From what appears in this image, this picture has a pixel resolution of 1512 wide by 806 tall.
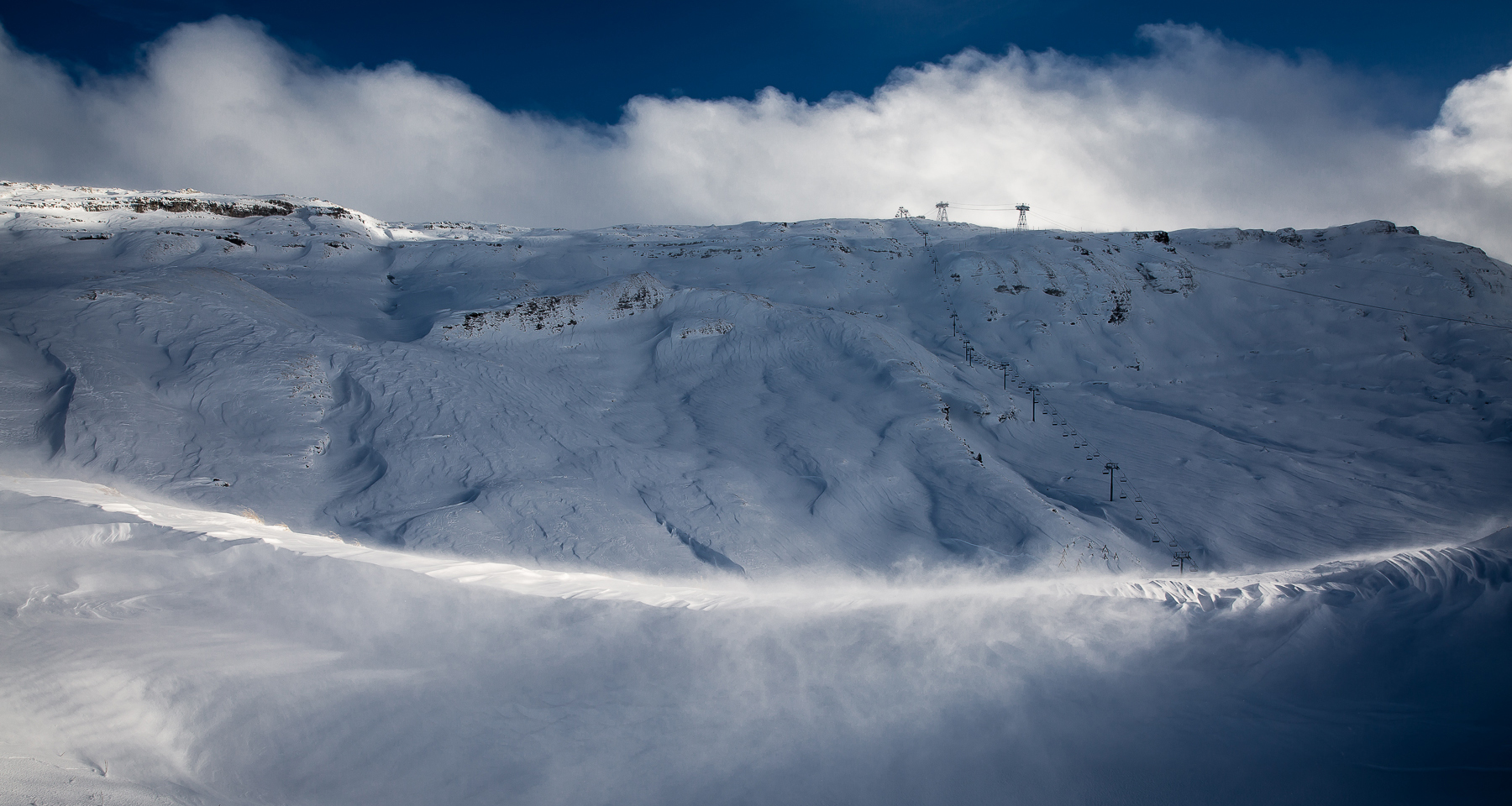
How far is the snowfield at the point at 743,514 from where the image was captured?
377cm

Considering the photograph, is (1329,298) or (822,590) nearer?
(822,590)

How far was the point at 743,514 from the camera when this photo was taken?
12062mm

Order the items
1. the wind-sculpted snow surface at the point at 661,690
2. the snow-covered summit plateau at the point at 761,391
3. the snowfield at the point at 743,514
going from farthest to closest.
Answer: the snow-covered summit plateau at the point at 761,391 → the snowfield at the point at 743,514 → the wind-sculpted snow surface at the point at 661,690

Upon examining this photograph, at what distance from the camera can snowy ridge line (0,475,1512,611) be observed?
4.67 metres

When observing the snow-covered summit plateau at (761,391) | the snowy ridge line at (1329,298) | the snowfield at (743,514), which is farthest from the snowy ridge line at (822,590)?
the snowy ridge line at (1329,298)

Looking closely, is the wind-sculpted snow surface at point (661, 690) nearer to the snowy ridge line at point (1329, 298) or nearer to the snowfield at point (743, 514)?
the snowfield at point (743, 514)

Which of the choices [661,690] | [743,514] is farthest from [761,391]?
[661,690]

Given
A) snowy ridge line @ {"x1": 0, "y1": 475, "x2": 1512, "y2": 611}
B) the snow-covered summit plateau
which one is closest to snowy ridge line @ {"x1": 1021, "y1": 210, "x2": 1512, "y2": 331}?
the snow-covered summit plateau

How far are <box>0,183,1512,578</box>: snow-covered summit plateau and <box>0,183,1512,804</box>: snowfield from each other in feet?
0.38

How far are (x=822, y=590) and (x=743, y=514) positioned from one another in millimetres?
6223

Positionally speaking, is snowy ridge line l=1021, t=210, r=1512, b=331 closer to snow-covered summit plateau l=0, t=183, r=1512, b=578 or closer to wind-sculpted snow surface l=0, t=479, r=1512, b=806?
snow-covered summit plateau l=0, t=183, r=1512, b=578

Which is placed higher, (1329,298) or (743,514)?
(1329,298)

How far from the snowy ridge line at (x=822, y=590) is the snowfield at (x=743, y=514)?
2.2 inches

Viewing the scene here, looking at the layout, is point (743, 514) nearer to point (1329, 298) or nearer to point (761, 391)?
point (761, 391)
